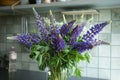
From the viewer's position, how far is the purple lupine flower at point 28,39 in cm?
73

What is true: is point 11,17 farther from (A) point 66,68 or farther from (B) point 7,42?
(A) point 66,68

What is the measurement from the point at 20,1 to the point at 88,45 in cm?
92

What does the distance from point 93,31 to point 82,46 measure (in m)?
0.07

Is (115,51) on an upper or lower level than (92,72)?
upper

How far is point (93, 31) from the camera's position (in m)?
0.71

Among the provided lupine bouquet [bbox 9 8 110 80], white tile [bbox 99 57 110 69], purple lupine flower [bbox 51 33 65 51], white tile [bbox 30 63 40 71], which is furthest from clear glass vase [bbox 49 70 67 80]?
white tile [bbox 30 63 40 71]

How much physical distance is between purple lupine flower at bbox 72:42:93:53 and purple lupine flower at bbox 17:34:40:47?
15 centimetres

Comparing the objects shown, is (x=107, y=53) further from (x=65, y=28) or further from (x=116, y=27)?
(x=65, y=28)

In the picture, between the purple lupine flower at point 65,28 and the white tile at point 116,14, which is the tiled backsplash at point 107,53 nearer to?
the white tile at point 116,14

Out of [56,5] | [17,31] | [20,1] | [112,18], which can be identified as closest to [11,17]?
[17,31]

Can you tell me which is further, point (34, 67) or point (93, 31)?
point (34, 67)

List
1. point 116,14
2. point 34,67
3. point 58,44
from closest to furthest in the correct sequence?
1. point 58,44
2. point 116,14
3. point 34,67

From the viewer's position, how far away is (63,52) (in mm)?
730

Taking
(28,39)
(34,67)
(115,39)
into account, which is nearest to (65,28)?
(28,39)
